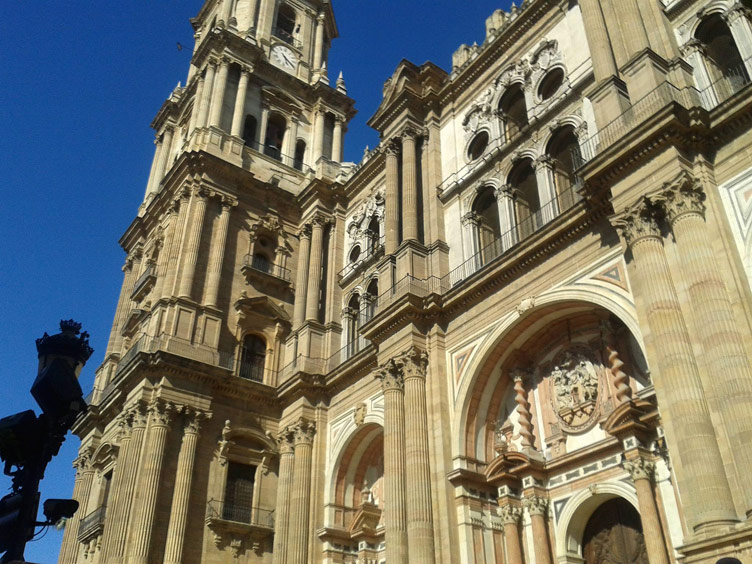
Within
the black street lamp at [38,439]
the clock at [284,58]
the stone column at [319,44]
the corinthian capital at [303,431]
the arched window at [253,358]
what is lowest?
the black street lamp at [38,439]

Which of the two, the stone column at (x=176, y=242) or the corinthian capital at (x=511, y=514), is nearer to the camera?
the corinthian capital at (x=511, y=514)

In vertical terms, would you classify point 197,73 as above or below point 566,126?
above

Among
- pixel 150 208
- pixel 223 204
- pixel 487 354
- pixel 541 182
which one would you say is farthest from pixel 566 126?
pixel 150 208

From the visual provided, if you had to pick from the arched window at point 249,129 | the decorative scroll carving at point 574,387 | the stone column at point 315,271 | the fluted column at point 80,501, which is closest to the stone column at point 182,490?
the stone column at point 315,271

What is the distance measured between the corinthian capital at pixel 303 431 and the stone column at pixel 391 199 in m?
6.54

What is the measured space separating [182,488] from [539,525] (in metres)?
11.4

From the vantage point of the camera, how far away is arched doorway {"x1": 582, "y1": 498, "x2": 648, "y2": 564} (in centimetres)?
1550

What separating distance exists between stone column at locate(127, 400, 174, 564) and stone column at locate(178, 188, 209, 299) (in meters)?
4.77

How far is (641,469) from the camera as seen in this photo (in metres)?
14.8

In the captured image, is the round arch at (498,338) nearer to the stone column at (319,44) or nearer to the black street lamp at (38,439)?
the black street lamp at (38,439)

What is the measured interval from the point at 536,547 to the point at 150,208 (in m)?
23.5

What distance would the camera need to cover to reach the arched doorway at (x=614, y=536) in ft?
50.9

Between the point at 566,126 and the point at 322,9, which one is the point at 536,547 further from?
the point at 322,9

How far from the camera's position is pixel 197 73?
3562 centimetres
